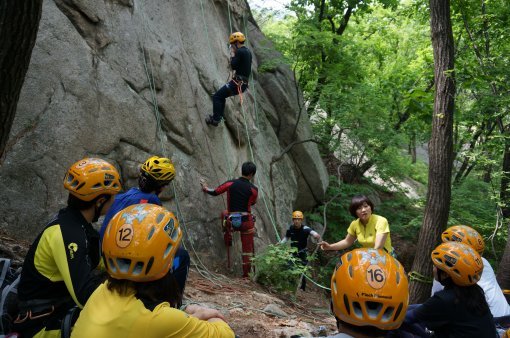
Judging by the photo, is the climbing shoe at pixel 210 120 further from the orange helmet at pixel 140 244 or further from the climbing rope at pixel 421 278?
the orange helmet at pixel 140 244

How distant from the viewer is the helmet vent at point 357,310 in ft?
7.07

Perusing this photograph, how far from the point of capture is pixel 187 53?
919cm

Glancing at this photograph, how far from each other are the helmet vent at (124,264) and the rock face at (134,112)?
3705mm

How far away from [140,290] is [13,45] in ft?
6.99

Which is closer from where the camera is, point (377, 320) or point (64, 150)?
point (377, 320)

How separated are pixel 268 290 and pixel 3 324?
4.84m

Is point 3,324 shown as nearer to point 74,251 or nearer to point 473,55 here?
point 74,251

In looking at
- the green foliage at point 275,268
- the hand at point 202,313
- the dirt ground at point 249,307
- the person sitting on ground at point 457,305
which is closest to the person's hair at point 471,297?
the person sitting on ground at point 457,305

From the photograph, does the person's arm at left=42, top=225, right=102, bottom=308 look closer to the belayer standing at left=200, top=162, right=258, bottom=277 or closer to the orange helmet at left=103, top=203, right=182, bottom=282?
the orange helmet at left=103, top=203, right=182, bottom=282

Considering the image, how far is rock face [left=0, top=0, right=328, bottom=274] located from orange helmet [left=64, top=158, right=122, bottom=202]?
2.37 m

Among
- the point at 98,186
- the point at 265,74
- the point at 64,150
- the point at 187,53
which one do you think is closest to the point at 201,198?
the point at 64,150

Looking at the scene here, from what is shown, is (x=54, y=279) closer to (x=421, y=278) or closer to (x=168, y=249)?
(x=168, y=249)

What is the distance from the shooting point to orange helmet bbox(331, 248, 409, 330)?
2133 mm

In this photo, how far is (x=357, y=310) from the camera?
2.17 metres
